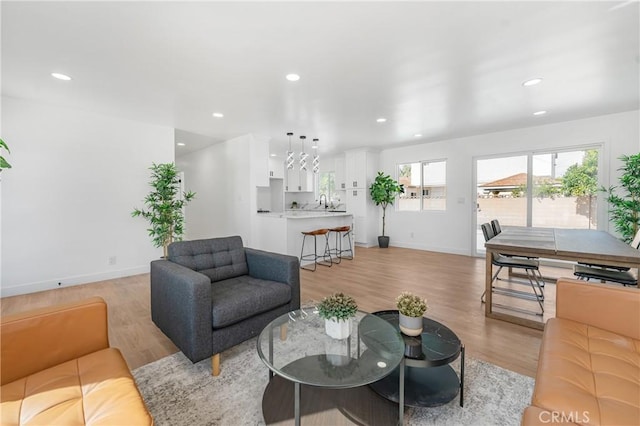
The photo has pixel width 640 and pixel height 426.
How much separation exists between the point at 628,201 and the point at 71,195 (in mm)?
8364

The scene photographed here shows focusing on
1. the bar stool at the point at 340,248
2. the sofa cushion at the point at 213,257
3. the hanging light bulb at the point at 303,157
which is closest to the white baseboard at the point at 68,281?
the sofa cushion at the point at 213,257

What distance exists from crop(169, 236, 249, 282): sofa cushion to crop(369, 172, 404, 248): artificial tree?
4695 millimetres

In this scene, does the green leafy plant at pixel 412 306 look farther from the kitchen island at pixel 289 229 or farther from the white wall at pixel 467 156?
the white wall at pixel 467 156

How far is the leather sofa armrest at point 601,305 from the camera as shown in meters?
1.58

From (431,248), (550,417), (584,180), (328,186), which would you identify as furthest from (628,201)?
(328,186)

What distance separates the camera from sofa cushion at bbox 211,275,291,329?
194 cm

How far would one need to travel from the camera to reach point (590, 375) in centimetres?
124

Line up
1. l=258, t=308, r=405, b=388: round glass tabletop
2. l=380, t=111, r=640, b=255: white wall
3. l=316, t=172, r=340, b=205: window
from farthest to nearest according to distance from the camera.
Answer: l=316, t=172, r=340, b=205: window, l=380, t=111, r=640, b=255: white wall, l=258, t=308, r=405, b=388: round glass tabletop

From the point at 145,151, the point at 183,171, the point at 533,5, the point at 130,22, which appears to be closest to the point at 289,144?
the point at 145,151

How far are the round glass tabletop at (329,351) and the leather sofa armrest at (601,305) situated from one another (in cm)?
114

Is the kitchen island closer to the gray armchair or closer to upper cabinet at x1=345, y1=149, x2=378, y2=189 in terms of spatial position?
upper cabinet at x1=345, y1=149, x2=378, y2=189

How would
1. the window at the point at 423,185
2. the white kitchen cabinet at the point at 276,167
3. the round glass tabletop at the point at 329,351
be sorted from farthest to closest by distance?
1. the white kitchen cabinet at the point at 276,167
2. the window at the point at 423,185
3. the round glass tabletop at the point at 329,351

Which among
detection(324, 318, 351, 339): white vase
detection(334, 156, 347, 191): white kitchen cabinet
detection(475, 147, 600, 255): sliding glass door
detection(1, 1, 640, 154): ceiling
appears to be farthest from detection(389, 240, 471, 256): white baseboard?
detection(324, 318, 351, 339): white vase

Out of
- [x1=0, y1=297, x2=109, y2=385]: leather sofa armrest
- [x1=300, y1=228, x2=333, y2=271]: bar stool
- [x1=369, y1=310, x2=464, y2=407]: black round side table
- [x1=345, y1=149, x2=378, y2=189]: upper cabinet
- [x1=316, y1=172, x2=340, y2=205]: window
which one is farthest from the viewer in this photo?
[x1=316, y1=172, x2=340, y2=205]: window
